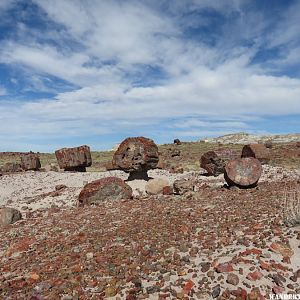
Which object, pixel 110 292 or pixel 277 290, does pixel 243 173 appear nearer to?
pixel 277 290

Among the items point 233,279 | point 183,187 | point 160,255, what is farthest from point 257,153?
point 233,279

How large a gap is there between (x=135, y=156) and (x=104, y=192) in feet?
19.4

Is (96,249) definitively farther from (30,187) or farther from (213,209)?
(30,187)

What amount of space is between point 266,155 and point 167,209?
18236 mm

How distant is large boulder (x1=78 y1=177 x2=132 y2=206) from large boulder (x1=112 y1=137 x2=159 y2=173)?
511 centimetres

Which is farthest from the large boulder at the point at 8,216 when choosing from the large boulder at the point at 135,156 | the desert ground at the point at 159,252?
the large boulder at the point at 135,156

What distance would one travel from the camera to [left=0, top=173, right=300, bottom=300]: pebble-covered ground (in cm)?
645

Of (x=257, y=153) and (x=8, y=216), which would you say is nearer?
(x=8, y=216)

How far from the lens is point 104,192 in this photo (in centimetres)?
1562

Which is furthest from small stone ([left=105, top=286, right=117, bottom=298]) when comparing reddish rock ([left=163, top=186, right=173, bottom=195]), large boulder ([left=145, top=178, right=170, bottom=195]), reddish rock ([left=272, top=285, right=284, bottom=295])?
large boulder ([left=145, top=178, right=170, bottom=195])

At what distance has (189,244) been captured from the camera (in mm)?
8234

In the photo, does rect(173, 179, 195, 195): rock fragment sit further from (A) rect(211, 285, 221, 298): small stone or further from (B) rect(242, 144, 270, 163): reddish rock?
(B) rect(242, 144, 270, 163): reddish rock

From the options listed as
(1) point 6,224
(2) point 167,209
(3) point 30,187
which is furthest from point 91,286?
(3) point 30,187

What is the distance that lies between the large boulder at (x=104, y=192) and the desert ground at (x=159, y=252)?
5.56 feet
